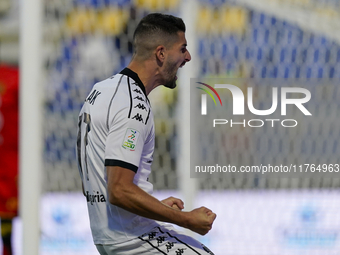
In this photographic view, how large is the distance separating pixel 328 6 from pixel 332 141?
111 cm

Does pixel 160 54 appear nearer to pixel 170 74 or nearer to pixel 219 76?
pixel 170 74

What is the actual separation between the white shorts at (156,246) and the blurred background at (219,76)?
1556 mm

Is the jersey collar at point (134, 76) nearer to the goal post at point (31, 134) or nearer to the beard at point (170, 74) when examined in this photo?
the beard at point (170, 74)

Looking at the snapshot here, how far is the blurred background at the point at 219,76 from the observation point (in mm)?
3543

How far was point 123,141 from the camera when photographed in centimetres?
171

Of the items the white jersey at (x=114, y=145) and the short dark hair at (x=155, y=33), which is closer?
the white jersey at (x=114, y=145)

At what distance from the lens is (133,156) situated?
1710 mm

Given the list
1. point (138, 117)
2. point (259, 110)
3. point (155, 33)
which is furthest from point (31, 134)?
point (259, 110)

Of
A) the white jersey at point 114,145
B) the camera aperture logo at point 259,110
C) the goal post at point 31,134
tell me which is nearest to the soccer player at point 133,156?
the white jersey at point 114,145

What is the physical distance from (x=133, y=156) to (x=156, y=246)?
0.38 metres

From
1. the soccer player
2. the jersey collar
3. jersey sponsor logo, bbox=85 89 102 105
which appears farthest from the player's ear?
jersey sponsor logo, bbox=85 89 102 105

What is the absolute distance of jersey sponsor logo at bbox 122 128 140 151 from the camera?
1.70 metres

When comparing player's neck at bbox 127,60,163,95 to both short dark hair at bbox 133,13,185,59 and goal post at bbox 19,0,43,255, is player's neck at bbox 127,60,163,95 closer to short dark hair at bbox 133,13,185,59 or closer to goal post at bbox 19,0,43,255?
short dark hair at bbox 133,13,185,59

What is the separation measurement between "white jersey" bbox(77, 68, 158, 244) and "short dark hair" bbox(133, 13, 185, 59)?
0.13 metres
